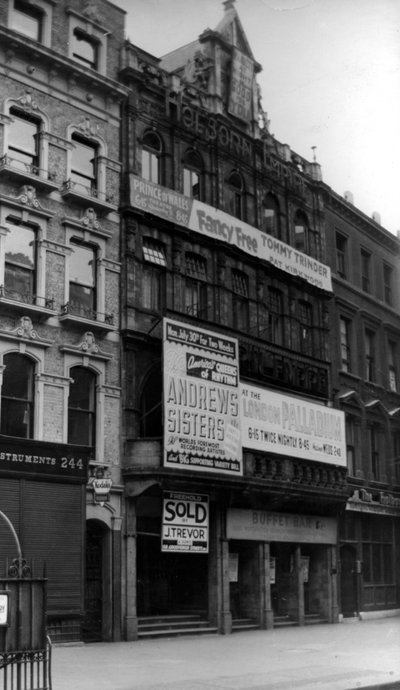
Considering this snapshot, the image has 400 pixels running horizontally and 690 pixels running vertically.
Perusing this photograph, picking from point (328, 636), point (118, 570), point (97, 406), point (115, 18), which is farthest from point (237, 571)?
point (115, 18)

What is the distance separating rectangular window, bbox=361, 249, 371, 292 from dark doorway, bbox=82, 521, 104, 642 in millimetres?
20634

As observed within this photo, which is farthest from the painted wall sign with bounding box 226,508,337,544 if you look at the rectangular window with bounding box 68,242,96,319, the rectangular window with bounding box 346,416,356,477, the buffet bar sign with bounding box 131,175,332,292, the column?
the buffet bar sign with bounding box 131,175,332,292

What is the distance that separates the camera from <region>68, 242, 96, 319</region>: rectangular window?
85.3 feet

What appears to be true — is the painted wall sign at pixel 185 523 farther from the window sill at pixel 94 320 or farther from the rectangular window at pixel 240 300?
the rectangular window at pixel 240 300

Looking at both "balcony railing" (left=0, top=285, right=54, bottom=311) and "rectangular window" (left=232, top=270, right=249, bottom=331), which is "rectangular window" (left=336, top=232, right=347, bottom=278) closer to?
"rectangular window" (left=232, top=270, right=249, bottom=331)

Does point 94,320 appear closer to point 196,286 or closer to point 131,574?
point 196,286

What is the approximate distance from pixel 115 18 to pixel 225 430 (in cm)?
1325

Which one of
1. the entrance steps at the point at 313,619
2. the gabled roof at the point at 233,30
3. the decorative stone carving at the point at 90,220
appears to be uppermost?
the gabled roof at the point at 233,30

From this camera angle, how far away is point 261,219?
3425 cm

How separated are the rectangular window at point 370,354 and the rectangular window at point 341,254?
3.20m

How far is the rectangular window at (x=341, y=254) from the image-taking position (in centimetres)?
4000

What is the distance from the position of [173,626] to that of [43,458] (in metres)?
7.51

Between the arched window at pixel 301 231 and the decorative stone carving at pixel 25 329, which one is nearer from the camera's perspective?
the decorative stone carving at pixel 25 329

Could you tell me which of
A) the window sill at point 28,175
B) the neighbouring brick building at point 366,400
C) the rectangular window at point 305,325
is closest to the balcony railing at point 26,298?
the window sill at point 28,175
